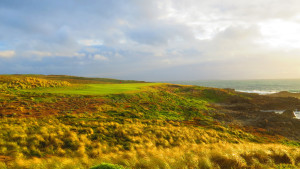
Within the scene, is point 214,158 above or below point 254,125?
above

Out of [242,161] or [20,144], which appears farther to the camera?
[20,144]

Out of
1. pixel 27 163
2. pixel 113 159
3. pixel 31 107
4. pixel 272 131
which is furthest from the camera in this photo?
pixel 272 131

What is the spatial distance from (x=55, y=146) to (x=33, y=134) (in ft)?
6.19

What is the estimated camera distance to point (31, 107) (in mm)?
14117

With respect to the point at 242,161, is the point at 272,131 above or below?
below

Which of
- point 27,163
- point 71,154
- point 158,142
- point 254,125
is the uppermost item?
point 27,163

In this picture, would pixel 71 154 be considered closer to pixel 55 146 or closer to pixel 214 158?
pixel 55 146

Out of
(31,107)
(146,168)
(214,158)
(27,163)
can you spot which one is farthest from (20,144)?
(214,158)

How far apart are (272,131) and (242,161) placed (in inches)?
622

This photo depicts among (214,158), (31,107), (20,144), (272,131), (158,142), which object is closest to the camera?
(214,158)

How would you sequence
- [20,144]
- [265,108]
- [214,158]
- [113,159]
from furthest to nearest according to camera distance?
[265,108]
[20,144]
[214,158]
[113,159]

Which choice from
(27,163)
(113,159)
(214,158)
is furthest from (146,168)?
(27,163)

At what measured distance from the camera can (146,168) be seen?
5.92 m

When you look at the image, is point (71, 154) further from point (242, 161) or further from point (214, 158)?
point (242, 161)
